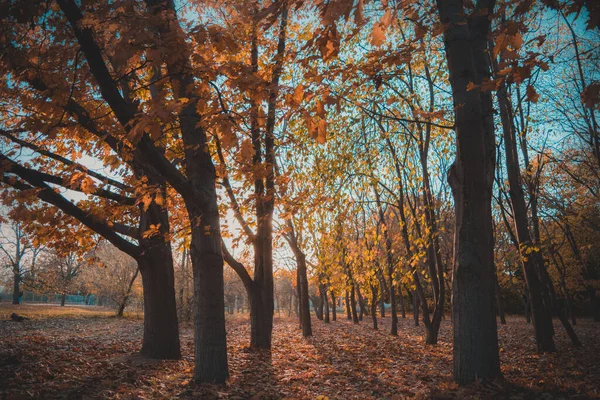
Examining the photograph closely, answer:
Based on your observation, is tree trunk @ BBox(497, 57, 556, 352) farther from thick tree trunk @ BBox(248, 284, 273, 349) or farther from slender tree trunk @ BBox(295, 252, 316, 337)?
slender tree trunk @ BBox(295, 252, 316, 337)

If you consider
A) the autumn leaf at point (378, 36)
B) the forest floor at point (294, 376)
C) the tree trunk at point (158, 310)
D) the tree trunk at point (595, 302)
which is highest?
the autumn leaf at point (378, 36)

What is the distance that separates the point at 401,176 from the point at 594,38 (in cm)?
699

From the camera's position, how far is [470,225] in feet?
14.6

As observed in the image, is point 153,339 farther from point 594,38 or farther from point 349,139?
point 594,38

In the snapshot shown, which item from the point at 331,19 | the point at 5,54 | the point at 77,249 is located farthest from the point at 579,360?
the point at 77,249

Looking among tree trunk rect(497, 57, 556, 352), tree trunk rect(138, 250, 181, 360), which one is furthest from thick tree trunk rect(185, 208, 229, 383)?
tree trunk rect(497, 57, 556, 352)

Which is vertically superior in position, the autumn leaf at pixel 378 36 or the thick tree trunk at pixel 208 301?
the autumn leaf at pixel 378 36

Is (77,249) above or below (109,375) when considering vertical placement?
above

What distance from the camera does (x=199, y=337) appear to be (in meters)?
5.46

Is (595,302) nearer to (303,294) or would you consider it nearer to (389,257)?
(389,257)

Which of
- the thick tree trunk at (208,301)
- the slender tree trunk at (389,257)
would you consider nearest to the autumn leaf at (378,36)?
the thick tree trunk at (208,301)

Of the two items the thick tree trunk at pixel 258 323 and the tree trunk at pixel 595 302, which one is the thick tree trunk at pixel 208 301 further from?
the tree trunk at pixel 595 302

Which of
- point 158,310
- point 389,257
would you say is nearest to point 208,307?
point 158,310

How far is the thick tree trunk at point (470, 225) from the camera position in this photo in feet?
14.1
